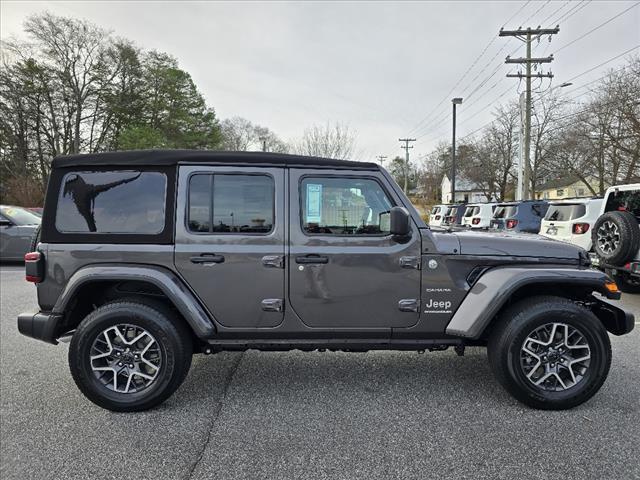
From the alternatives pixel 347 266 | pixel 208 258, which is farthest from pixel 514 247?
pixel 208 258

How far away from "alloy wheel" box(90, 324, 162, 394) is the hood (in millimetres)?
2593

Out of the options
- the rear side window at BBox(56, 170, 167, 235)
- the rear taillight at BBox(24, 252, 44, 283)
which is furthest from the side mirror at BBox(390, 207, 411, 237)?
the rear taillight at BBox(24, 252, 44, 283)

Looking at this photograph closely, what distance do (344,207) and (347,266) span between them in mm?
482

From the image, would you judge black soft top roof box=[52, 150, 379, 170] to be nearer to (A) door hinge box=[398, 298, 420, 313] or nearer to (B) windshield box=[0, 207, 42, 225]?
(A) door hinge box=[398, 298, 420, 313]

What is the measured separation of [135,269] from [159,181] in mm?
721

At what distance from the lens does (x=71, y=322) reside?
128 inches

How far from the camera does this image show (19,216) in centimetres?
1005

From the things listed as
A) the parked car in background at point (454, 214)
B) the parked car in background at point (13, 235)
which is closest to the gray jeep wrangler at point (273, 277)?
the parked car in background at point (13, 235)

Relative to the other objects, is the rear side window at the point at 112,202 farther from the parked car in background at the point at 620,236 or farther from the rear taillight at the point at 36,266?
the parked car in background at the point at 620,236

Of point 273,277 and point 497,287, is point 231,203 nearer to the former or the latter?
point 273,277

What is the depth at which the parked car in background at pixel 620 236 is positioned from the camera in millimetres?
5934

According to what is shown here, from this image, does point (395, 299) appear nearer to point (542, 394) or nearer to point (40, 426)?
point (542, 394)

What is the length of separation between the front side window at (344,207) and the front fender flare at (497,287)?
850mm

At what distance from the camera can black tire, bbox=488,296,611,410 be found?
2.98 metres
